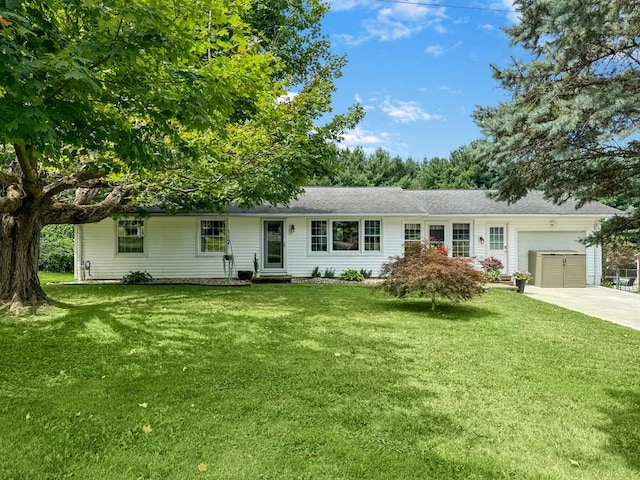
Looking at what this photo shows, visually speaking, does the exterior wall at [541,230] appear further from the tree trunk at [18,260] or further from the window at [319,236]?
the tree trunk at [18,260]

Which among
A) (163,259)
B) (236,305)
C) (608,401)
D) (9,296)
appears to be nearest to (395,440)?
(608,401)

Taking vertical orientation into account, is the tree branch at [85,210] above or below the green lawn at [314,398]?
above

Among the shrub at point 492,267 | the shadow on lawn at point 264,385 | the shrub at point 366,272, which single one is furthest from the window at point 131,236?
the shrub at point 492,267

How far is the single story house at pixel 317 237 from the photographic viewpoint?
15156 mm

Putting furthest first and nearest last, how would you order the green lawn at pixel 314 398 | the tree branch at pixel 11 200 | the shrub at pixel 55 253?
the shrub at pixel 55 253 < the tree branch at pixel 11 200 < the green lawn at pixel 314 398

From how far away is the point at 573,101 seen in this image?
373 centimetres

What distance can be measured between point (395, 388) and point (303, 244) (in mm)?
11210

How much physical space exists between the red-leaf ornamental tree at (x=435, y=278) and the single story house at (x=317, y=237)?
6.14 metres

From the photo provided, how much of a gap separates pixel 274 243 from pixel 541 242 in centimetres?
1060

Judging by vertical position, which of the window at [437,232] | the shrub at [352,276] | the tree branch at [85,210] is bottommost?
the shrub at [352,276]

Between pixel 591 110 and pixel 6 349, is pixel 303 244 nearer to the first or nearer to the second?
pixel 6 349

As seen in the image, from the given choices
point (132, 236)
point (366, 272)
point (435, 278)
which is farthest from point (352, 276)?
point (132, 236)

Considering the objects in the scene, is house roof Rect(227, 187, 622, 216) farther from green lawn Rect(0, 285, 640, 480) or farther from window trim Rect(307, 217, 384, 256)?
green lawn Rect(0, 285, 640, 480)

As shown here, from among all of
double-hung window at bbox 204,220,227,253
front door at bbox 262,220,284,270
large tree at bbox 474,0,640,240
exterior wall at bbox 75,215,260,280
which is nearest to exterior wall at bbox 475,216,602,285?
front door at bbox 262,220,284,270
